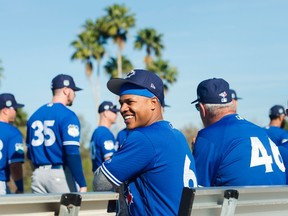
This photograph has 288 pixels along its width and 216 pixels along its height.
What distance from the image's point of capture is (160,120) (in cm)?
511

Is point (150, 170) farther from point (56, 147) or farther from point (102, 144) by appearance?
point (102, 144)

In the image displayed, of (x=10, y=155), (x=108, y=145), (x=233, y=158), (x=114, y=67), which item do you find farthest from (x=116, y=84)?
(x=114, y=67)

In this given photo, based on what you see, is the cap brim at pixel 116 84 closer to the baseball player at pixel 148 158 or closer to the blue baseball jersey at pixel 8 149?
the baseball player at pixel 148 158

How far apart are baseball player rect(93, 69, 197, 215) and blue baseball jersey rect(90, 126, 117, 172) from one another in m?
7.25

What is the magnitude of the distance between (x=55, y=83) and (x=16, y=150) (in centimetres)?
97

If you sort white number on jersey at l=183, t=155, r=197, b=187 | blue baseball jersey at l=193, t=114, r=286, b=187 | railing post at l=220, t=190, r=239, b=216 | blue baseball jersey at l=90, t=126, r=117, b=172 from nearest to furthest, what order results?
railing post at l=220, t=190, r=239, b=216 < white number on jersey at l=183, t=155, r=197, b=187 < blue baseball jersey at l=193, t=114, r=286, b=187 < blue baseball jersey at l=90, t=126, r=117, b=172

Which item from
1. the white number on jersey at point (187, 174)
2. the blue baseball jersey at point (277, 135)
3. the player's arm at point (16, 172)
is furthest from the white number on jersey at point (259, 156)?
the blue baseball jersey at point (277, 135)

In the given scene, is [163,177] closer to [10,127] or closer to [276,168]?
[276,168]

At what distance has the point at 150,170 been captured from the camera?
16.0ft

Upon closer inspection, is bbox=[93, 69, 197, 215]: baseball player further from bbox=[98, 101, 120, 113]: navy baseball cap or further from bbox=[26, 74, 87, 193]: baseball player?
bbox=[98, 101, 120, 113]: navy baseball cap

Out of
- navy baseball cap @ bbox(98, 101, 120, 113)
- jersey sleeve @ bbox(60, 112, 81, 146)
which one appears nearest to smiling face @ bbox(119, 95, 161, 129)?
jersey sleeve @ bbox(60, 112, 81, 146)

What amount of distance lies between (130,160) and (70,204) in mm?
957

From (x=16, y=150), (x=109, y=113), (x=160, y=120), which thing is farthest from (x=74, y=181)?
(x=160, y=120)

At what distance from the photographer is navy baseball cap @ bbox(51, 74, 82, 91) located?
9836 millimetres
